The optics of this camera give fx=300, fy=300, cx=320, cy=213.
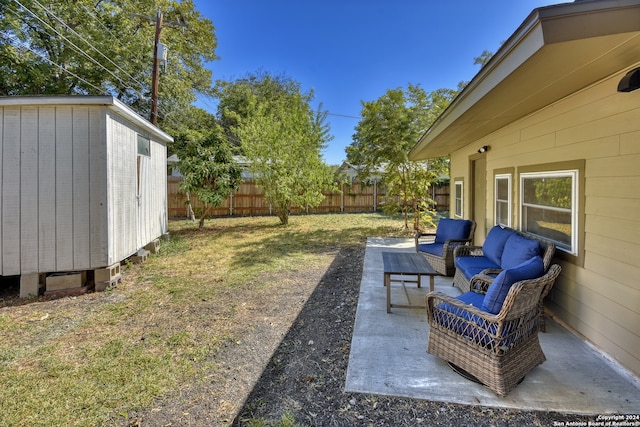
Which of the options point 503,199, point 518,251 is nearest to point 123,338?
point 518,251

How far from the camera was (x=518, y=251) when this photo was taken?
322 centimetres

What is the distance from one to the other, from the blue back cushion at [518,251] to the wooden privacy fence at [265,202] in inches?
383

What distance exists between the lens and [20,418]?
6.41 ft

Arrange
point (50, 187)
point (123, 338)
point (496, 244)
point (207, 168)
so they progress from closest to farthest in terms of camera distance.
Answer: point (123, 338) → point (496, 244) → point (50, 187) → point (207, 168)

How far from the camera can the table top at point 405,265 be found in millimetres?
3504

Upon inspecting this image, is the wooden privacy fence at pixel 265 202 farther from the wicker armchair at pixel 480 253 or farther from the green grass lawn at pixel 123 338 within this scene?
the wicker armchair at pixel 480 253

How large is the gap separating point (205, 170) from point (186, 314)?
677 cm

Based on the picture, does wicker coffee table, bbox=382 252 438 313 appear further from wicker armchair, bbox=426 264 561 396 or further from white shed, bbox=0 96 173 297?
white shed, bbox=0 96 173 297

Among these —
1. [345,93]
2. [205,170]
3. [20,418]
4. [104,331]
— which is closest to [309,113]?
[205,170]

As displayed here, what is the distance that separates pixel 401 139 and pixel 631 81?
6.86 metres

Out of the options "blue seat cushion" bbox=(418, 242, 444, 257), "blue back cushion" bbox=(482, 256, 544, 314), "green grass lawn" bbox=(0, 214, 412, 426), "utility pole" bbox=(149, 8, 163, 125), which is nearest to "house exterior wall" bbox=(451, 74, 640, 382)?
"blue back cushion" bbox=(482, 256, 544, 314)

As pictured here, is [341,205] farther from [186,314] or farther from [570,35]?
[570,35]

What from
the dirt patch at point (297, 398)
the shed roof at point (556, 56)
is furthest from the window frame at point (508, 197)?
the dirt patch at point (297, 398)

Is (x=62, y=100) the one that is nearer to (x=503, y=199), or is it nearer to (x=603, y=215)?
(x=603, y=215)
